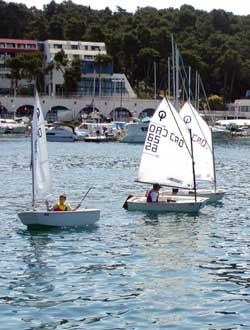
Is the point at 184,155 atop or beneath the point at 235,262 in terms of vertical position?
atop

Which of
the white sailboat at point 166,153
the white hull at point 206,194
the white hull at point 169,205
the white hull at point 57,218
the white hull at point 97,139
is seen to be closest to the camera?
the white hull at point 57,218

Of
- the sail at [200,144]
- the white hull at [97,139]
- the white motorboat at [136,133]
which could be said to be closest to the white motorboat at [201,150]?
the sail at [200,144]

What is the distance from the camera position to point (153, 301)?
24.5m

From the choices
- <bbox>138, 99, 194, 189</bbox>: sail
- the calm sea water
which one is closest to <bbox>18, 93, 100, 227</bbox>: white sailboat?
the calm sea water

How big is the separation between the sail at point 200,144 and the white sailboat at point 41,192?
12975 mm

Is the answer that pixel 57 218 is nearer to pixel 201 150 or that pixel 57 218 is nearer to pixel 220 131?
pixel 201 150

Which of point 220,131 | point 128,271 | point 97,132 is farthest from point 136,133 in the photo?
point 128,271

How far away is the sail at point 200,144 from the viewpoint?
162 ft

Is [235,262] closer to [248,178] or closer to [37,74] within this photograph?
[248,178]

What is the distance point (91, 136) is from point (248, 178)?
75187 millimetres

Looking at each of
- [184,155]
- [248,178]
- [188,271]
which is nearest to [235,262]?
[188,271]

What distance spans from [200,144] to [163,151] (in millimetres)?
5083

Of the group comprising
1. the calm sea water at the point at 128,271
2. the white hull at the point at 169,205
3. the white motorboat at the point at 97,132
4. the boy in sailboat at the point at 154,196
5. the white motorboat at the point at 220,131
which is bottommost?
the white motorboat at the point at 220,131

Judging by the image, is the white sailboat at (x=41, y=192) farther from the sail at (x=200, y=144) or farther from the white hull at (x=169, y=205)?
the sail at (x=200, y=144)
